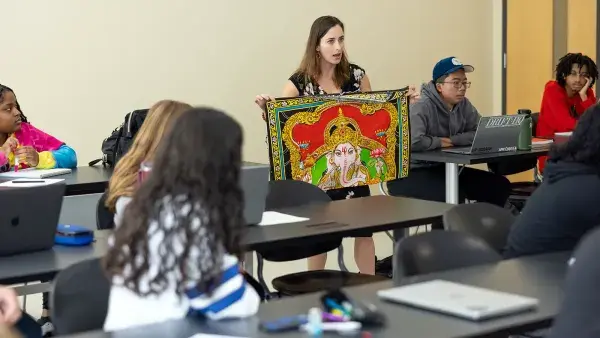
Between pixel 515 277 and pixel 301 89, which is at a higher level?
pixel 301 89

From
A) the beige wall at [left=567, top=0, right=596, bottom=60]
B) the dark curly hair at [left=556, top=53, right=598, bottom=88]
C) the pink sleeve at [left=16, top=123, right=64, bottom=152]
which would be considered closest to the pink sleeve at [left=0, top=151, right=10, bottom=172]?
the pink sleeve at [left=16, top=123, right=64, bottom=152]

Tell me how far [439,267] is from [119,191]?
1049 millimetres

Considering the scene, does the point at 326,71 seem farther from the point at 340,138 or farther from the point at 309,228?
the point at 309,228

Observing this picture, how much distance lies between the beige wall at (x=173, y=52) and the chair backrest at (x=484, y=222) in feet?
11.9

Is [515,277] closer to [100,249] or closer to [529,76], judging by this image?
[100,249]

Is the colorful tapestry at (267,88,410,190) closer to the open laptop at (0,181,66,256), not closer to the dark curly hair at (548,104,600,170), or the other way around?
the open laptop at (0,181,66,256)

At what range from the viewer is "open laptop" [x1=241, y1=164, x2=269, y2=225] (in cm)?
353

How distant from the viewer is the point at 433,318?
2.23 metres

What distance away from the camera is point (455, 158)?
5359 mm

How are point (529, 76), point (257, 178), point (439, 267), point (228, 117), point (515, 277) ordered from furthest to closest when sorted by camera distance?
point (529, 76) < point (257, 178) < point (439, 267) < point (515, 277) < point (228, 117)

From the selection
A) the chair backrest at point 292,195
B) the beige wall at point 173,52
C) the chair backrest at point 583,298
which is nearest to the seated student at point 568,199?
the chair backrest at point 292,195

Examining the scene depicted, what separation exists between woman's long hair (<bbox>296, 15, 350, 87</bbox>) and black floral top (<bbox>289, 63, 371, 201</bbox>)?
0.03 meters

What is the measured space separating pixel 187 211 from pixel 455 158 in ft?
11.2

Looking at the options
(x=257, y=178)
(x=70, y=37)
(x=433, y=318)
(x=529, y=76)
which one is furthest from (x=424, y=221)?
(x=529, y=76)
